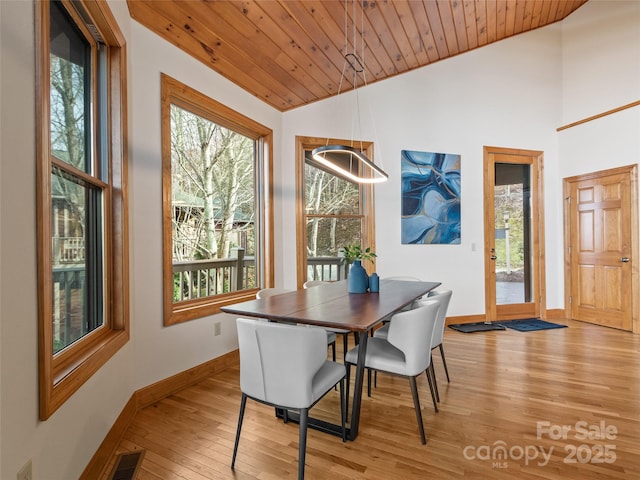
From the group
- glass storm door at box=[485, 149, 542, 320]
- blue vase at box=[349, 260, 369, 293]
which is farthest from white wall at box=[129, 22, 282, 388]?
glass storm door at box=[485, 149, 542, 320]

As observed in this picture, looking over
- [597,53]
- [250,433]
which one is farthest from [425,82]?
[250,433]

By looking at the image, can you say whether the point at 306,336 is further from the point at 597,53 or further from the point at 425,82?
the point at 597,53

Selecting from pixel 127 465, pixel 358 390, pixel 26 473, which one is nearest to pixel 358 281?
pixel 358 390

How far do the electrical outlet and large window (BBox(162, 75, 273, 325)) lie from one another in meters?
1.50

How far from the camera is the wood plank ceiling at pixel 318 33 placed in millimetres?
2568

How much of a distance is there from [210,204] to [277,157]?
1.20m

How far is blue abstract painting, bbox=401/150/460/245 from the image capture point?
4.63 meters

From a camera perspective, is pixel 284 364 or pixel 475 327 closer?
pixel 284 364

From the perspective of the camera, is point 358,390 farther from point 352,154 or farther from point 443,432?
point 352,154

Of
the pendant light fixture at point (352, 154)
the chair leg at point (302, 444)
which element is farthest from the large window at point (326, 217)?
the chair leg at point (302, 444)

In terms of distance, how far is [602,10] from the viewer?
15.7 feet

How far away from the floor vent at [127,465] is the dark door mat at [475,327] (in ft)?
12.4

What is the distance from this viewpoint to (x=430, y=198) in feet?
15.4

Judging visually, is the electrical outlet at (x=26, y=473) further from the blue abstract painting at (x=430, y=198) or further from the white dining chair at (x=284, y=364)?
the blue abstract painting at (x=430, y=198)
